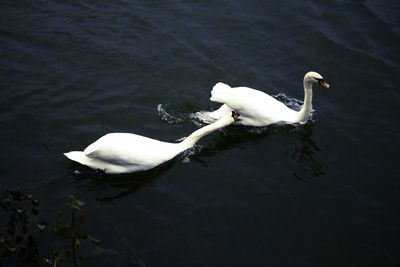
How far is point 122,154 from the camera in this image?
8922 millimetres

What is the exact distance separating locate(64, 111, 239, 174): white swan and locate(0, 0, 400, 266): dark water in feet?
0.97

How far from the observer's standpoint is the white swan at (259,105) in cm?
1057

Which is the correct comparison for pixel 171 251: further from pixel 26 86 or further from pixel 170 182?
pixel 26 86

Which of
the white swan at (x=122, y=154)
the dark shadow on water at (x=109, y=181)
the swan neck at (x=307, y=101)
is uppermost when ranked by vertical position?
the swan neck at (x=307, y=101)

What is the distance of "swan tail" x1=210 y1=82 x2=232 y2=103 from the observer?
1063 centimetres

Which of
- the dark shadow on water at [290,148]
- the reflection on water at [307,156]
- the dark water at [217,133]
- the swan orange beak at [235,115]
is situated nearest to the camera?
the dark water at [217,133]

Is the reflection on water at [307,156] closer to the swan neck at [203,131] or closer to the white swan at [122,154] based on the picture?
the swan neck at [203,131]

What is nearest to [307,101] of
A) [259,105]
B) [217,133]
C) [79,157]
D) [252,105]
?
[259,105]

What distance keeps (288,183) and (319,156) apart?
1.14m

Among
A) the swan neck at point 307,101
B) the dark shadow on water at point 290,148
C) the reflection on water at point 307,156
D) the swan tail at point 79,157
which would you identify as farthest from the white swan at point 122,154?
the swan neck at point 307,101

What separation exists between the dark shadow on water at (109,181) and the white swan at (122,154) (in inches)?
7.2

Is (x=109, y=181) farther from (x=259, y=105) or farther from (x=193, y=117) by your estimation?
(x=259, y=105)

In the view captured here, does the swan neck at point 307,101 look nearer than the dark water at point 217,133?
No

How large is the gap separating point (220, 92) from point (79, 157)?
3.28 m
